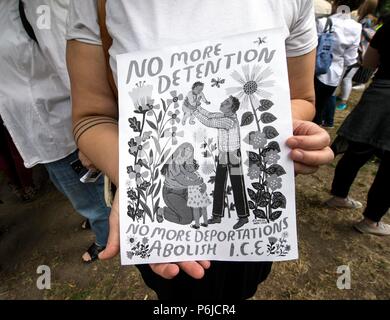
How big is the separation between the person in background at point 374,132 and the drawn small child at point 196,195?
122cm

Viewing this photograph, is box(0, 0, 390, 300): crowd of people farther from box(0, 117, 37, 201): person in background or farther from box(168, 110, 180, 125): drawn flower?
box(168, 110, 180, 125): drawn flower

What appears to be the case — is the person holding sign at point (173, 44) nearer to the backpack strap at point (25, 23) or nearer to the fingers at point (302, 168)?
the fingers at point (302, 168)

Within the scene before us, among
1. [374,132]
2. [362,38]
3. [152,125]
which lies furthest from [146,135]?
[362,38]

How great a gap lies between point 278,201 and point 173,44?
0.35 meters

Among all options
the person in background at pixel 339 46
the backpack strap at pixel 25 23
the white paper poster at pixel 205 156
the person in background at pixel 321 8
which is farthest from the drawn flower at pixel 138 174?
the person in background at pixel 321 8

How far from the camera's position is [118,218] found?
0.55m

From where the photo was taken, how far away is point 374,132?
138 centimetres

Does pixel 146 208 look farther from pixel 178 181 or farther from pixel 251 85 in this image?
pixel 251 85

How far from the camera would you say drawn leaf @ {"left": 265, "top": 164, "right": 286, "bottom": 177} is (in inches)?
20.0

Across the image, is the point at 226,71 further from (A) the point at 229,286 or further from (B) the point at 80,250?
(B) the point at 80,250

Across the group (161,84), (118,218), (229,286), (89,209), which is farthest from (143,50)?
(89,209)

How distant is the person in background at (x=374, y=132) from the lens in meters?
1.32

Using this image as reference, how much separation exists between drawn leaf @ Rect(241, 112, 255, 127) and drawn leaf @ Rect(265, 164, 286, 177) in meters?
0.09

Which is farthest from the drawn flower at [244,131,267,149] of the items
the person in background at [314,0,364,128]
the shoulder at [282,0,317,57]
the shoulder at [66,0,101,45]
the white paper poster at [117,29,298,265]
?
the person in background at [314,0,364,128]
